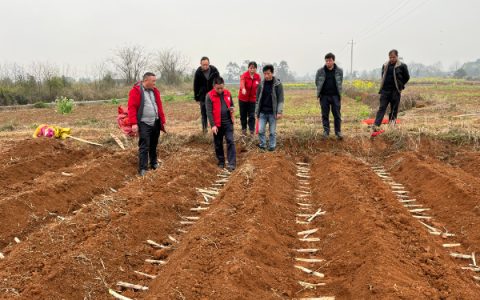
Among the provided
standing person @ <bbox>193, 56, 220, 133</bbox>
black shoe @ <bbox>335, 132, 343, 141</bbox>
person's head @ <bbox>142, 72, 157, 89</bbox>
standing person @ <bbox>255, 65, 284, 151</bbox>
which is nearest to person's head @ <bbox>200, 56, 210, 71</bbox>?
standing person @ <bbox>193, 56, 220, 133</bbox>

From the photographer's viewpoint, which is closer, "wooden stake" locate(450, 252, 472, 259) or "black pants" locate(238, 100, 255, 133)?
"wooden stake" locate(450, 252, 472, 259)

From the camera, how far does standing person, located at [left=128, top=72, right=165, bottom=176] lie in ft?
22.3

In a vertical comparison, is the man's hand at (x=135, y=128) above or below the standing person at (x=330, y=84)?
below

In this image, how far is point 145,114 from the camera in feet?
22.8

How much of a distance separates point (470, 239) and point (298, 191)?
96.4 inches

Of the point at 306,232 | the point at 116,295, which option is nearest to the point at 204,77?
the point at 306,232

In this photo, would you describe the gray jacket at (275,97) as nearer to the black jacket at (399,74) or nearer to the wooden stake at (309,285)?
the black jacket at (399,74)

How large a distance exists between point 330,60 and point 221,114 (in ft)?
8.30

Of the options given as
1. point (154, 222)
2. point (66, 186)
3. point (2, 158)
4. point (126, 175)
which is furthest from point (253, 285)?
point (2, 158)

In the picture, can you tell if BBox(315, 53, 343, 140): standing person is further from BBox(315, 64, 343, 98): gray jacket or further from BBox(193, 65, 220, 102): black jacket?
BBox(193, 65, 220, 102): black jacket

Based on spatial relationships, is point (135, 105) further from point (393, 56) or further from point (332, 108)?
point (393, 56)

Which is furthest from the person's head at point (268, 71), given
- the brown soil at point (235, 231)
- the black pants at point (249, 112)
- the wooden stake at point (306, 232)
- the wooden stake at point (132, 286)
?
the wooden stake at point (132, 286)

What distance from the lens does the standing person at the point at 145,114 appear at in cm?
680

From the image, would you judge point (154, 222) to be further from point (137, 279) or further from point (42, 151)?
point (42, 151)
